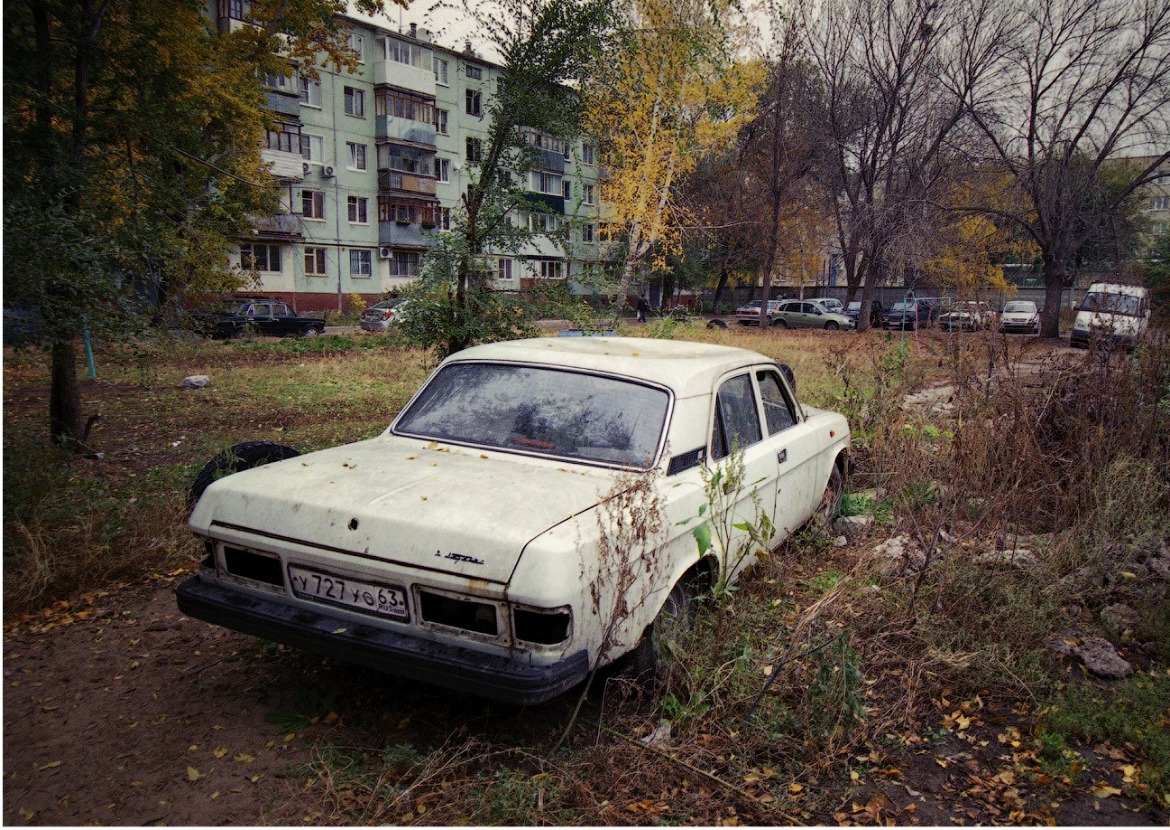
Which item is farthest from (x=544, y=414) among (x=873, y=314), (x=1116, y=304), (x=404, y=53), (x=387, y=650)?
(x=404, y=53)

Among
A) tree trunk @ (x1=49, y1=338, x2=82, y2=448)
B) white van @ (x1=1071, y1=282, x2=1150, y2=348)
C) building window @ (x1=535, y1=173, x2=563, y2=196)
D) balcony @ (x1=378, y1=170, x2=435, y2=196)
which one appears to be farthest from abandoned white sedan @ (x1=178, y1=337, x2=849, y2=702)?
building window @ (x1=535, y1=173, x2=563, y2=196)

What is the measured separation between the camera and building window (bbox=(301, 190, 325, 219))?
3944 centimetres

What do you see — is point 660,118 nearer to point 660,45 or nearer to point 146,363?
point 660,45

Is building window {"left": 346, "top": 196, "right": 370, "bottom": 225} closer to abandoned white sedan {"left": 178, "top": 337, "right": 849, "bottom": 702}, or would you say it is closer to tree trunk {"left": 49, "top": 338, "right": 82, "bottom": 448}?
tree trunk {"left": 49, "top": 338, "right": 82, "bottom": 448}

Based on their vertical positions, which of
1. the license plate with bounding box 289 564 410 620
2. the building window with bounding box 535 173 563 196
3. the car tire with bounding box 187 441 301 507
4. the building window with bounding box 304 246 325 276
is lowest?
the license plate with bounding box 289 564 410 620

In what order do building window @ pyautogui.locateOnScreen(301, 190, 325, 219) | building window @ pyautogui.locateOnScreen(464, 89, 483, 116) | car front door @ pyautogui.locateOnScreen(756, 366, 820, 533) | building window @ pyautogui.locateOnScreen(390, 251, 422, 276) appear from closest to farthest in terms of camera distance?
car front door @ pyautogui.locateOnScreen(756, 366, 820, 533)
building window @ pyautogui.locateOnScreen(301, 190, 325, 219)
building window @ pyautogui.locateOnScreen(390, 251, 422, 276)
building window @ pyautogui.locateOnScreen(464, 89, 483, 116)

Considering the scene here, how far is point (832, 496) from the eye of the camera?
5992mm

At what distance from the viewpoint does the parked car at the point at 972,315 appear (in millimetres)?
7139

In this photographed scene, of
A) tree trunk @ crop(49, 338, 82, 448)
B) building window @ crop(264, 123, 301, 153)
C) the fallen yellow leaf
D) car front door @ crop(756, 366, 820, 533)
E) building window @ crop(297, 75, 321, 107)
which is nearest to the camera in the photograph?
the fallen yellow leaf

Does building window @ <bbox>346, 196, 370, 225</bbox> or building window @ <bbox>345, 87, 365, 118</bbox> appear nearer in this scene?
building window @ <bbox>345, 87, 365, 118</bbox>

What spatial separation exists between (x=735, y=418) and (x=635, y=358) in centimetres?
70

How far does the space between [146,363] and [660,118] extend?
19.9m

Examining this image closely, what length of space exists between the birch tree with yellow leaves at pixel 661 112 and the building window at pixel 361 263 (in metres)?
20.1

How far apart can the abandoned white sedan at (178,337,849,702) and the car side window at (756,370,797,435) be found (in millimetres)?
440
